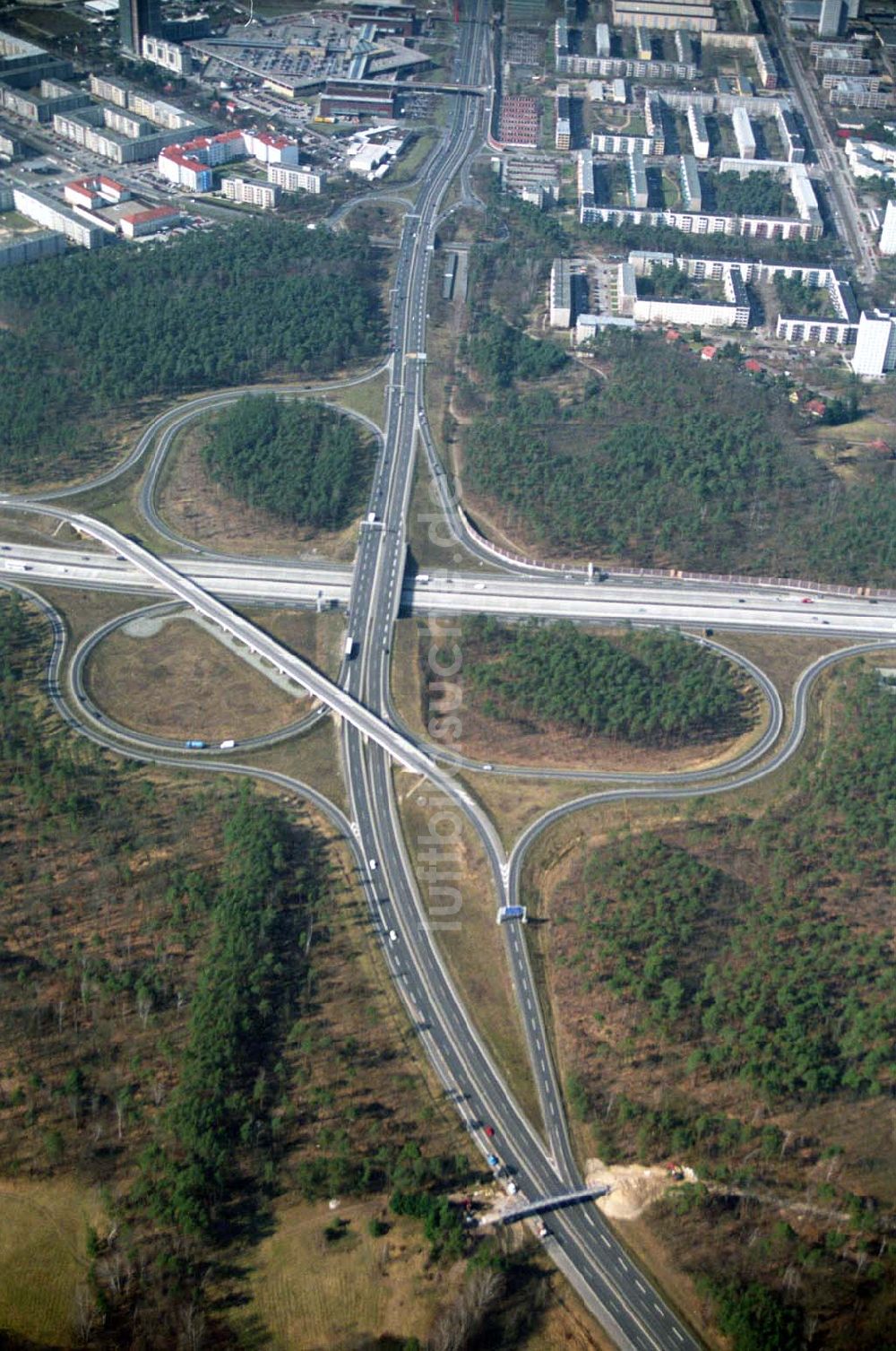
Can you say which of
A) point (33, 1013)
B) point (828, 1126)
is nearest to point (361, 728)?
point (33, 1013)

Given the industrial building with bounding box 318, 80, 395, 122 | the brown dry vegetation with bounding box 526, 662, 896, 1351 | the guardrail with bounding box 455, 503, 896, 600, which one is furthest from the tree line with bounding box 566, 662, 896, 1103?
→ the industrial building with bounding box 318, 80, 395, 122

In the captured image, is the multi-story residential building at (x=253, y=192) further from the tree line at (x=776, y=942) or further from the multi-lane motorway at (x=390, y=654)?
the tree line at (x=776, y=942)

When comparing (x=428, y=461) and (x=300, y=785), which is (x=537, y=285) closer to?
(x=428, y=461)

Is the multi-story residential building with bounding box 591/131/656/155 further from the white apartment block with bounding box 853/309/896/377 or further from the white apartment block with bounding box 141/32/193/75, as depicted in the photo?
the white apartment block with bounding box 141/32/193/75

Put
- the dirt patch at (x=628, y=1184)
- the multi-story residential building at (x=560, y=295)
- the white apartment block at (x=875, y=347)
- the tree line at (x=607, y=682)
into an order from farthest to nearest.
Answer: the multi-story residential building at (x=560, y=295) < the white apartment block at (x=875, y=347) < the tree line at (x=607, y=682) < the dirt patch at (x=628, y=1184)

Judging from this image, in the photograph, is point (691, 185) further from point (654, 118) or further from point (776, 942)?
point (776, 942)

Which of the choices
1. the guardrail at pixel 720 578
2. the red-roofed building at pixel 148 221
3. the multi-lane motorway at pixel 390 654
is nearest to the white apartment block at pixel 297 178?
the red-roofed building at pixel 148 221

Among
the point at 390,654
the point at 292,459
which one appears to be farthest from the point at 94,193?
the point at 390,654
